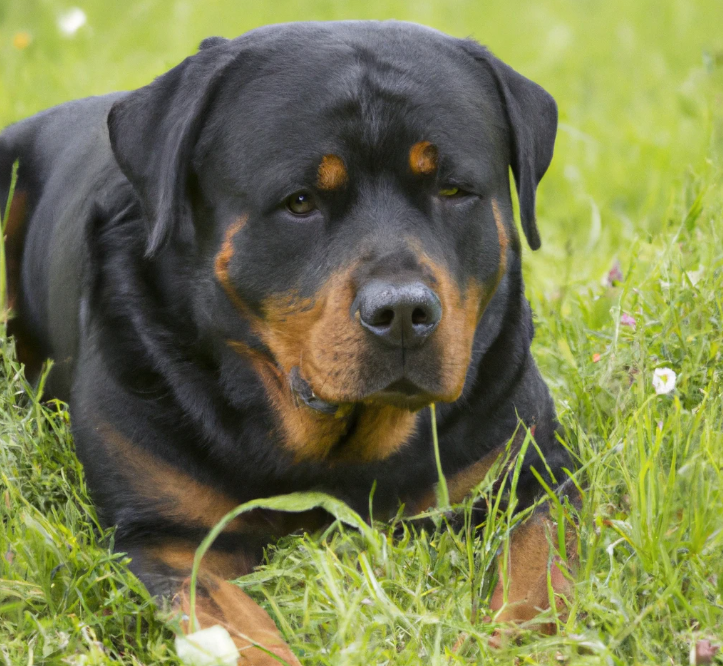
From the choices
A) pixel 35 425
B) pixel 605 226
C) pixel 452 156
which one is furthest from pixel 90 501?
pixel 605 226

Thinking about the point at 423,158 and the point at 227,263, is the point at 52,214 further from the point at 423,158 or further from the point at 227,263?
the point at 423,158

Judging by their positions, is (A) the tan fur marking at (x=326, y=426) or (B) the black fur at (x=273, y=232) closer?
(B) the black fur at (x=273, y=232)

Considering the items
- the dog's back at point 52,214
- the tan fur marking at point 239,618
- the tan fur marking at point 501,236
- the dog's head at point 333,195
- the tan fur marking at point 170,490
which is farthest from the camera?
the dog's back at point 52,214

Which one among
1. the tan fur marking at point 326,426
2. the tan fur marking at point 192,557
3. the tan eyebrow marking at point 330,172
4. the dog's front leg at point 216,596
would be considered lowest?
the tan fur marking at point 192,557

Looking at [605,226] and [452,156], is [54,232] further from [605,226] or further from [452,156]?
[605,226]

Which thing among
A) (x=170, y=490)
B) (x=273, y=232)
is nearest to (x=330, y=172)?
(x=273, y=232)

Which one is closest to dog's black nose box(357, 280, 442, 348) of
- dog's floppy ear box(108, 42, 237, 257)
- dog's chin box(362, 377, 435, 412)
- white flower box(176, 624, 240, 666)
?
dog's chin box(362, 377, 435, 412)

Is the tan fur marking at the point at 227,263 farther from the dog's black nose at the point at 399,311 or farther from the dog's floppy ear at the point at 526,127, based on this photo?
the dog's floppy ear at the point at 526,127

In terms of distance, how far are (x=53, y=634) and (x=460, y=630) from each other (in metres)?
0.80

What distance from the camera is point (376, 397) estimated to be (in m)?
2.37

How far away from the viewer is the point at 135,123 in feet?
8.59

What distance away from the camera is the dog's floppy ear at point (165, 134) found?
2.54 metres

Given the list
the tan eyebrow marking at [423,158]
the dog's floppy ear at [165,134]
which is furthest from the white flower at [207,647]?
the tan eyebrow marking at [423,158]

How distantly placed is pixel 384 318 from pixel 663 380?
2.73 ft
